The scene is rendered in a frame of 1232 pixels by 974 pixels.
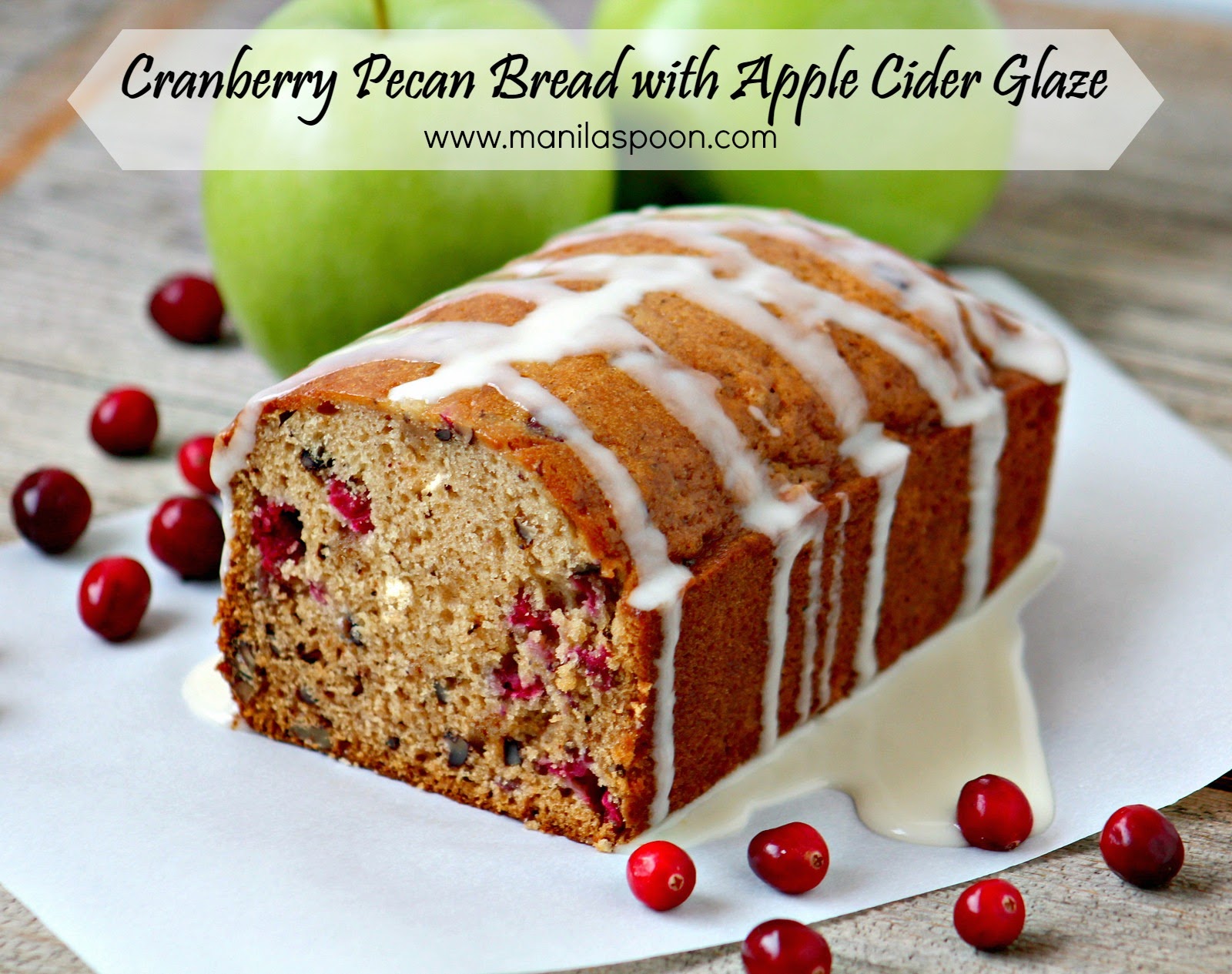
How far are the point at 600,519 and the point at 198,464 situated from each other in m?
1.07

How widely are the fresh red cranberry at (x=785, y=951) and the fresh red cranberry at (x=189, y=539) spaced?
1105 mm

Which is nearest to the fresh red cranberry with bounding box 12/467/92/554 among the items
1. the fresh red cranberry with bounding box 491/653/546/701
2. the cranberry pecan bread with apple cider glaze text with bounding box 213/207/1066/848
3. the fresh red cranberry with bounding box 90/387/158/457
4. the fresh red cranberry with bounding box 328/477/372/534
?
the fresh red cranberry with bounding box 90/387/158/457

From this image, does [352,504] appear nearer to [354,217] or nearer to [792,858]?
[792,858]

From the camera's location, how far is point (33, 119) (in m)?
3.94

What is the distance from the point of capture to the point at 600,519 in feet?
5.45

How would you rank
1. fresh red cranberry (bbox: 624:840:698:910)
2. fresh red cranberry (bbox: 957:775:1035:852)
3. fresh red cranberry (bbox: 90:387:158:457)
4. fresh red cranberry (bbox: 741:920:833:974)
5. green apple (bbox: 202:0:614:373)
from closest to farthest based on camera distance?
1. fresh red cranberry (bbox: 741:920:833:974)
2. fresh red cranberry (bbox: 624:840:698:910)
3. fresh red cranberry (bbox: 957:775:1035:852)
4. green apple (bbox: 202:0:614:373)
5. fresh red cranberry (bbox: 90:387:158:457)

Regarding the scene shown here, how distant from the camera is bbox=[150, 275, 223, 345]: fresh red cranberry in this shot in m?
3.02

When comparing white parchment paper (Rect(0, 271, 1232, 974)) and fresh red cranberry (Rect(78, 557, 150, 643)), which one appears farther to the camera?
fresh red cranberry (Rect(78, 557, 150, 643))

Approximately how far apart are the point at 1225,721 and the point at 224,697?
135 cm

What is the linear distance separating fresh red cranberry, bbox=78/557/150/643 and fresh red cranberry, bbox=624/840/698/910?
878mm

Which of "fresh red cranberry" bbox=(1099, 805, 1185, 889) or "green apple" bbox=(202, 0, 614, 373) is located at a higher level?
"green apple" bbox=(202, 0, 614, 373)

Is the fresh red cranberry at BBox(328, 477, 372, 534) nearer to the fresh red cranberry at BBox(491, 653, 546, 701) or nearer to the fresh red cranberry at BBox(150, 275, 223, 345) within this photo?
the fresh red cranberry at BBox(491, 653, 546, 701)

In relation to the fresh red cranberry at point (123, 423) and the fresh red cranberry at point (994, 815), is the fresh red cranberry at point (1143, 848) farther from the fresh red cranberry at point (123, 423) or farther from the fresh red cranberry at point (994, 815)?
the fresh red cranberry at point (123, 423)

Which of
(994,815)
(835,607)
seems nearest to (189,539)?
(835,607)
